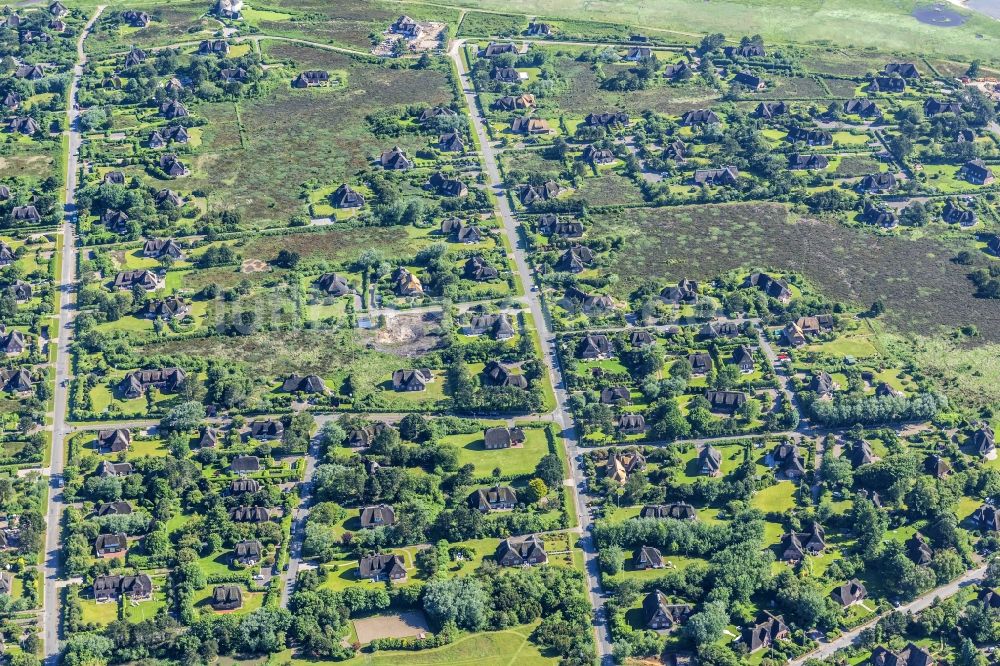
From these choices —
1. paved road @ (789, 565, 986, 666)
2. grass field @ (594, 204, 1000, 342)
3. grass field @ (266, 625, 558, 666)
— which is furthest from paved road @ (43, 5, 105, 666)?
grass field @ (594, 204, 1000, 342)

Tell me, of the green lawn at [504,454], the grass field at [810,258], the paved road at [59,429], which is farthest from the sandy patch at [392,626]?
the grass field at [810,258]

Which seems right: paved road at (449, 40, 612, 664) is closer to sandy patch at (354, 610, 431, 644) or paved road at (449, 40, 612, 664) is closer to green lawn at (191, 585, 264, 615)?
sandy patch at (354, 610, 431, 644)

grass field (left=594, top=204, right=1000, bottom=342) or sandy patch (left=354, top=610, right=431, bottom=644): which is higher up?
grass field (left=594, top=204, right=1000, bottom=342)

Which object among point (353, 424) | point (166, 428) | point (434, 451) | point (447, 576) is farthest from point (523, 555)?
point (166, 428)

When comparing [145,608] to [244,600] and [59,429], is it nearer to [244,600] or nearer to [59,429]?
[244,600]

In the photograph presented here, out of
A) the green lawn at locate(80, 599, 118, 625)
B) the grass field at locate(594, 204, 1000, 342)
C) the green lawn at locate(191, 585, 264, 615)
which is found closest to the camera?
the green lawn at locate(80, 599, 118, 625)

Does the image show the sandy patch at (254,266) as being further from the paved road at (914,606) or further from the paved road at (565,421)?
the paved road at (914,606)
